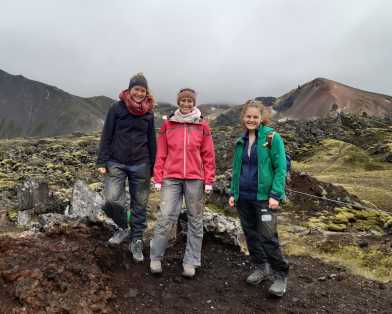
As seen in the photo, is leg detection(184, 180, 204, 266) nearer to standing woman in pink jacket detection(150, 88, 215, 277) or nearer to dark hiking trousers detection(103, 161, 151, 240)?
standing woman in pink jacket detection(150, 88, 215, 277)

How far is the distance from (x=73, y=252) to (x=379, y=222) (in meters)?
12.6

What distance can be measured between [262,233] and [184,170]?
193cm

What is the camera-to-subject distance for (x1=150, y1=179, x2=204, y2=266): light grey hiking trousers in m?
8.38

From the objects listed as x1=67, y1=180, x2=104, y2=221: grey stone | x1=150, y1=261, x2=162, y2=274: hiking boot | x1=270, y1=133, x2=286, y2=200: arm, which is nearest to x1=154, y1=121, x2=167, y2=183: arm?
x1=150, y1=261, x2=162, y2=274: hiking boot

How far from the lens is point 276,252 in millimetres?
8031

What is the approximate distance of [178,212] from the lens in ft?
28.0

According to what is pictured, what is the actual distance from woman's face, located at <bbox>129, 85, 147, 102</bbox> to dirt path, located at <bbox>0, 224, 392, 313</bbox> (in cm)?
322

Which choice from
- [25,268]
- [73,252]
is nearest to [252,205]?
[73,252]

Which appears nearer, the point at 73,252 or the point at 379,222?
the point at 73,252

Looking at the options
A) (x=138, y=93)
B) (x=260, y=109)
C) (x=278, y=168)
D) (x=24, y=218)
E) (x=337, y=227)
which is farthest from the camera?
(x=24, y=218)

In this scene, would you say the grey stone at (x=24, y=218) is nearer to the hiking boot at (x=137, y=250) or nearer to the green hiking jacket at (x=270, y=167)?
the hiking boot at (x=137, y=250)

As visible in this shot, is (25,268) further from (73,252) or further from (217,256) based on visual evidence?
(217,256)

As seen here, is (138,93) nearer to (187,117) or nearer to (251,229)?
(187,117)

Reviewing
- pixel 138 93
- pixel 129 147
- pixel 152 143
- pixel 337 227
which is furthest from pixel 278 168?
pixel 337 227
